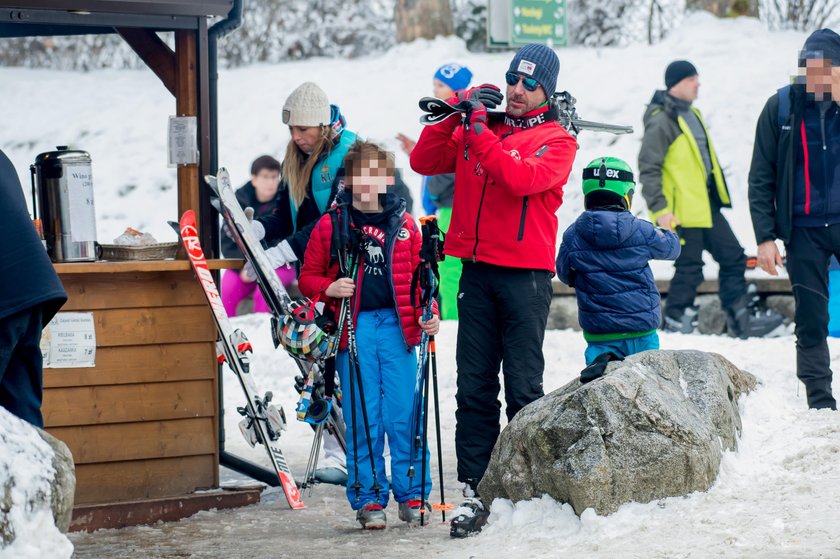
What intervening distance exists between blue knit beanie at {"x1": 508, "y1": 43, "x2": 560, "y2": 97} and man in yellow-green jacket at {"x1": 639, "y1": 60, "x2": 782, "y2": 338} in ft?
16.3

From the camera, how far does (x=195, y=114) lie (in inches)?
266

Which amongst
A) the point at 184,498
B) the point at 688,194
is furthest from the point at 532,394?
the point at 688,194

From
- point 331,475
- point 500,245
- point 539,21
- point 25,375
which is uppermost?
point 539,21

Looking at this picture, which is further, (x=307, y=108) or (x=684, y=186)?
(x=684, y=186)

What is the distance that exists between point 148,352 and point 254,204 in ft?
16.1

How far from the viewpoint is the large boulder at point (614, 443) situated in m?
4.98

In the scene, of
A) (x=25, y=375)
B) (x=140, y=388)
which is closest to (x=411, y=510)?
(x=140, y=388)

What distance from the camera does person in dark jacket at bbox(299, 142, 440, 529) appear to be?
5.96 metres

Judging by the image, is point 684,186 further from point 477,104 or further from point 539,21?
point 539,21

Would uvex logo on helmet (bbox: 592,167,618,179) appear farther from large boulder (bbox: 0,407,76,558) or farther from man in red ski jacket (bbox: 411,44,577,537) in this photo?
large boulder (bbox: 0,407,76,558)

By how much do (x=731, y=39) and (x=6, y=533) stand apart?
14751mm

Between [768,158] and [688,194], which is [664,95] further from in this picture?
[768,158]

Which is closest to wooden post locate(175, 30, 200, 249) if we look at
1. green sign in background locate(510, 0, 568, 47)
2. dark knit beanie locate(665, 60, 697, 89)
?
dark knit beanie locate(665, 60, 697, 89)

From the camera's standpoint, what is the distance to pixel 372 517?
5.91 metres
